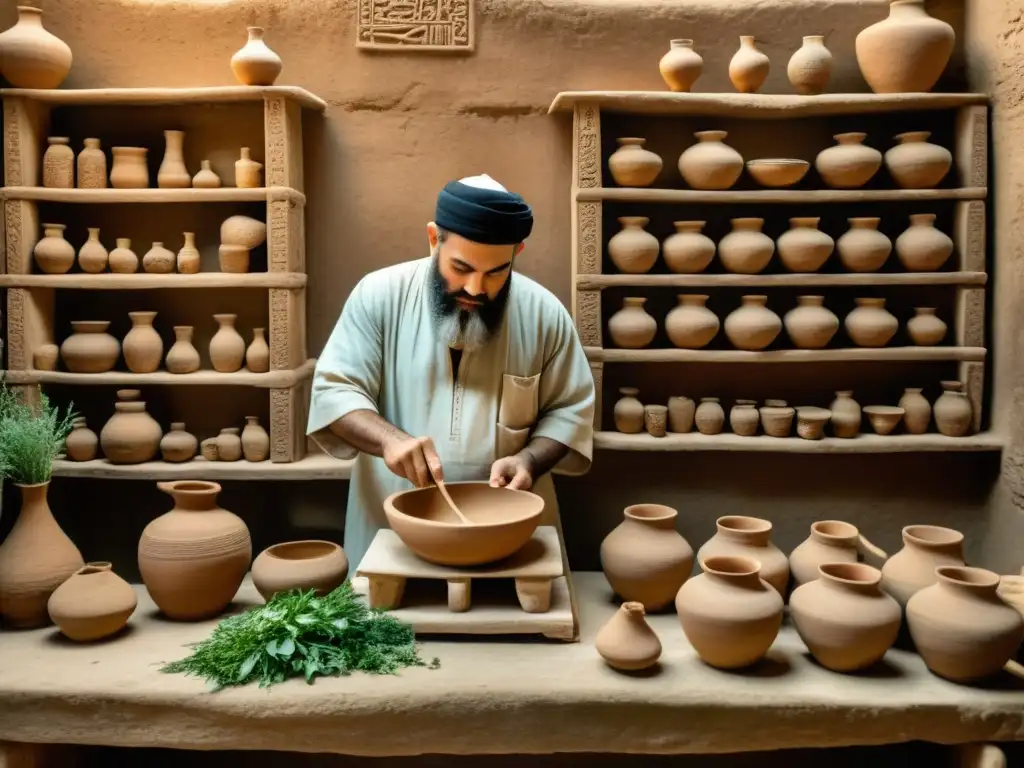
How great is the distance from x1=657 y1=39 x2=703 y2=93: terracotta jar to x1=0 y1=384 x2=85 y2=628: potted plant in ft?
9.39

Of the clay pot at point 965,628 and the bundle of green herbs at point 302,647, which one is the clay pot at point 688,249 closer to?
the clay pot at point 965,628

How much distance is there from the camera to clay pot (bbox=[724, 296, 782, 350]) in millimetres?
3887

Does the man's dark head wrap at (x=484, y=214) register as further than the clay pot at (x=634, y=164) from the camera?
No


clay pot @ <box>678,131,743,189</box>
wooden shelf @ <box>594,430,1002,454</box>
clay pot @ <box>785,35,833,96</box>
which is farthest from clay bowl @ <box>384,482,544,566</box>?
clay pot @ <box>785,35,833,96</box>

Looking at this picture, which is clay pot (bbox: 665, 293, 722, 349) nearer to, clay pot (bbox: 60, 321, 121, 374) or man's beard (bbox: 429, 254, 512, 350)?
man's beard (bbox: 429, 254, 512, 350)

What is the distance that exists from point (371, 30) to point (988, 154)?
2.80 metres

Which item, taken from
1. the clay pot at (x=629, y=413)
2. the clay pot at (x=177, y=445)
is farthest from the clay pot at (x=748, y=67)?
the clay pot at (x=177, y=445)

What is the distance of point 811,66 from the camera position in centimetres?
383

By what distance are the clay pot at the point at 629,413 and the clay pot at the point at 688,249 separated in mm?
591

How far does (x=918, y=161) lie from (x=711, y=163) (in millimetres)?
898

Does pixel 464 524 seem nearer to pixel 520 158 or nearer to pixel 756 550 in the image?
pixel 756 550

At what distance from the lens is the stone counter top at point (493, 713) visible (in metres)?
2.54

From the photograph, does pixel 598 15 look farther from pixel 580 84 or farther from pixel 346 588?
pixel 346 588

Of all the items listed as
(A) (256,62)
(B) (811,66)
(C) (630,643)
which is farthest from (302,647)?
(B) (811,66)
